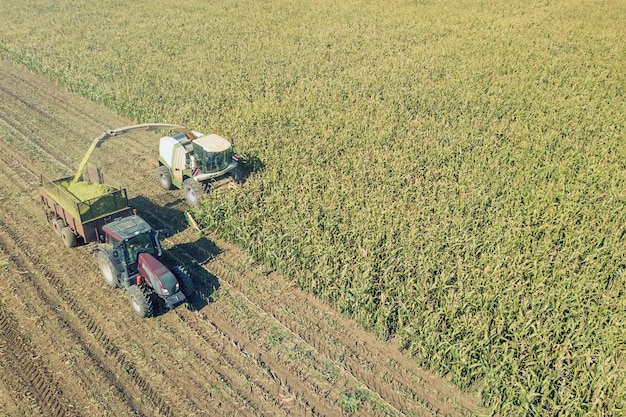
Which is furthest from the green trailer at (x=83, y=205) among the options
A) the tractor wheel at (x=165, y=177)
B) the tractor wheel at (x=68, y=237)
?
the tractor wheel at (x=165, y=177)

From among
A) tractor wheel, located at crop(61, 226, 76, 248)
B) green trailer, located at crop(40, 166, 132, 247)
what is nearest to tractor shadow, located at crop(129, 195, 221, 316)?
green trailer, located at crop(40, 166, 132, 247)

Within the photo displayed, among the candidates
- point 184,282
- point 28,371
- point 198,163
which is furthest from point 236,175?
point 28,371

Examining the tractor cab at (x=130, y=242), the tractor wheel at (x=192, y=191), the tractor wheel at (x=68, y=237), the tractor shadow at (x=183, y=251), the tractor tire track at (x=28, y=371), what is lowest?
the tractor tire track at (x=28, y=371)

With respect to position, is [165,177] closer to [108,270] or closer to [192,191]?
[192,191]

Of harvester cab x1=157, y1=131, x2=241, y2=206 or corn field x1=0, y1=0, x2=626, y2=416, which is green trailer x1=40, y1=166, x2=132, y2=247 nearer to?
harvester cab x1=157, y1=131, x2=241, y2=206

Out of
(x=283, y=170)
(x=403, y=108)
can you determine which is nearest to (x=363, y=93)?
(x=403, y=108)

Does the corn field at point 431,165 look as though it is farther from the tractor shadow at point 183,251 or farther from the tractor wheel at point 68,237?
the tractor wheel at point 68,237
